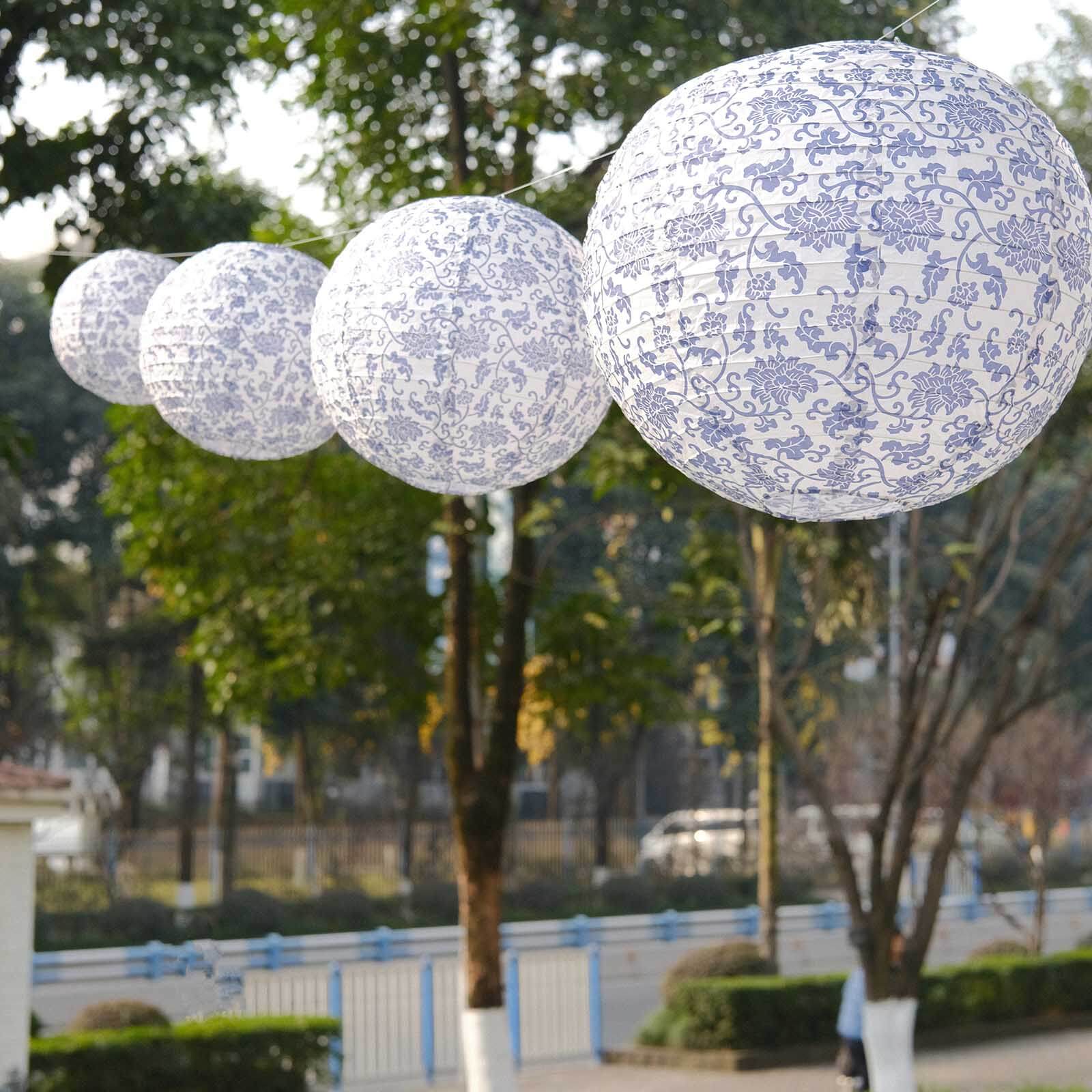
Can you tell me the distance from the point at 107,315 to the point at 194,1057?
7.93 metres

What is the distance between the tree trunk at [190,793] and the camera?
2908cm

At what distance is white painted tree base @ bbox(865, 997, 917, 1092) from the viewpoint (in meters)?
9.28

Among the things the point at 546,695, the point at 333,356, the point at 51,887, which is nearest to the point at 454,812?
the point at 546,695

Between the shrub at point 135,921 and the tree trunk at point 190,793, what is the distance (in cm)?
254

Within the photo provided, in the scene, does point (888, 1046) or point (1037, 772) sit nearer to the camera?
point (888, 1046)

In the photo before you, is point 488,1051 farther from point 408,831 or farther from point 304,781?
point 304,781

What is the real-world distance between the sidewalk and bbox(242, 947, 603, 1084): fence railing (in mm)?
450

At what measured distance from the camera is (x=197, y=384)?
457 centimetres

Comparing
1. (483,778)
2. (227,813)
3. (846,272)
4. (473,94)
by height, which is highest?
(473,94)

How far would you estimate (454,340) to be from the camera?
3.72 m

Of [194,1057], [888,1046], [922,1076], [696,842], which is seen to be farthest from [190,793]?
[888,1046]

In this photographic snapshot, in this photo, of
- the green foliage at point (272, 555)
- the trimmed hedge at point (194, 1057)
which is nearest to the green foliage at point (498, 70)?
the green foliage at point (272, 555)

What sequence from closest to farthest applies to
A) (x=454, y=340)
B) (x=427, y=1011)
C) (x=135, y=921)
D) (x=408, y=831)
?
(x=454, y=340) → (x=427, y=1011) → (x=135, y=921) → (x=408, y=831)

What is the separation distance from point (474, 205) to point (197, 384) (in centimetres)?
115
